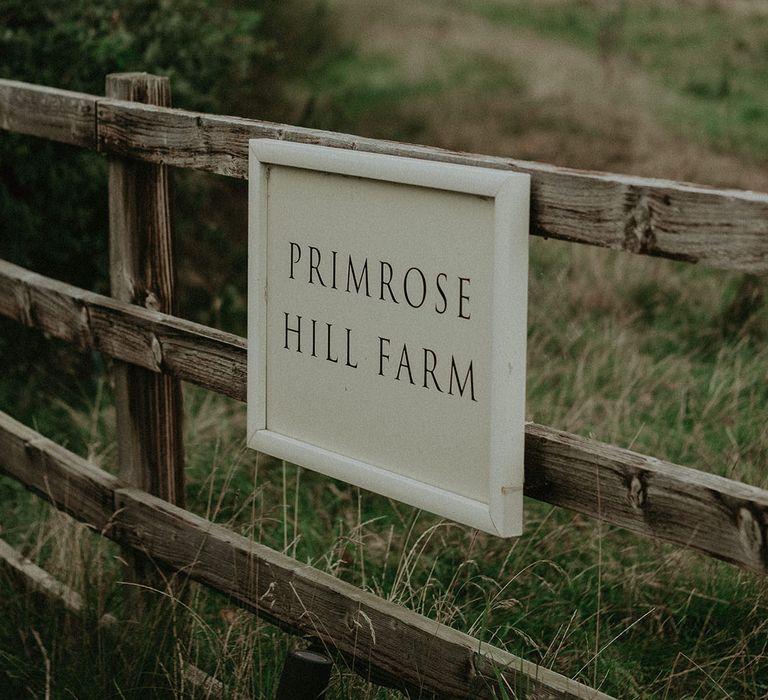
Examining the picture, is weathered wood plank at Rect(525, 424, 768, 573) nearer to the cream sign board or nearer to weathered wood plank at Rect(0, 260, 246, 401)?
the cream sign board

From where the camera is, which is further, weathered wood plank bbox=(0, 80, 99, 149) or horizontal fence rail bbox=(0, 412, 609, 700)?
weathered wood plank bbox=(0, 80, 99, 149)

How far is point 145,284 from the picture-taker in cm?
302

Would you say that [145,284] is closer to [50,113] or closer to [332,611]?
[50,113]

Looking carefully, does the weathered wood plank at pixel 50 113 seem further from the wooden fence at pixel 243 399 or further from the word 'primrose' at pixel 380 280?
the word 'primrose' at pixel 380 280

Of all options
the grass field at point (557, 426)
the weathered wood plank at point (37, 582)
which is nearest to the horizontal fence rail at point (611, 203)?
the grass field at point (557, 426)

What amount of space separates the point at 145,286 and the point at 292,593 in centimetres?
88

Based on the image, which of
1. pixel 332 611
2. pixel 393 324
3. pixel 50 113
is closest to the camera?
pixel 393 324

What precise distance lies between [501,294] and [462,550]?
1.40 metres

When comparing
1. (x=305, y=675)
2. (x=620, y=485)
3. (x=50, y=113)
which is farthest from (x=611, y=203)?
(x=50, y=113)

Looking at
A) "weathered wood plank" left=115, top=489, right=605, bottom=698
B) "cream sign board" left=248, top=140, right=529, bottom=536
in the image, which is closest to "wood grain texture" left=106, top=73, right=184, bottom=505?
"weathered wood plank" left=115, top=489, right=605, bottom=698

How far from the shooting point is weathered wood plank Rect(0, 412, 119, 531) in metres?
3.20

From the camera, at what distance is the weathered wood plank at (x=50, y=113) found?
305 cm

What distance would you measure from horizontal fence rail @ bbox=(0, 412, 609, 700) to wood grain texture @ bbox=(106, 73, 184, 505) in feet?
0.32

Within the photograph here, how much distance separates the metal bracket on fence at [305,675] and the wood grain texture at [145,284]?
90 cm
